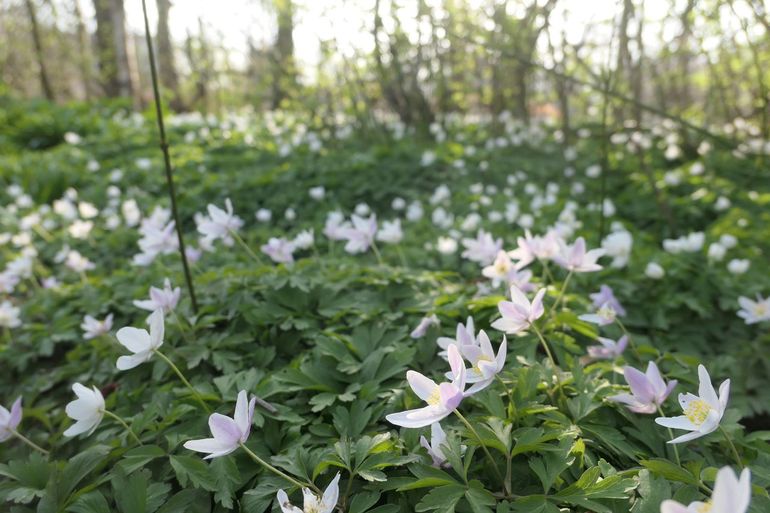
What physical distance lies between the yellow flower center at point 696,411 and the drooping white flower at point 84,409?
57.6 inches

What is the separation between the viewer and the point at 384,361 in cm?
188

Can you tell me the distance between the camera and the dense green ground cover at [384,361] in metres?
1.39

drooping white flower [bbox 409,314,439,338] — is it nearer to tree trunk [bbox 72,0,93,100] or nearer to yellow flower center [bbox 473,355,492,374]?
yellow flower center [bbox 473,355,492,374]

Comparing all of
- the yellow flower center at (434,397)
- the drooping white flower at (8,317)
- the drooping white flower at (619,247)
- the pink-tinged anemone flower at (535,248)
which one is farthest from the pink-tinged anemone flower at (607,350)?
the drooping white flower at (8,317)

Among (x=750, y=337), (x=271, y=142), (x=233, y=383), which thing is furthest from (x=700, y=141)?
(x=233, y=383)

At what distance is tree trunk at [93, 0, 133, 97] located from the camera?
36.2ft

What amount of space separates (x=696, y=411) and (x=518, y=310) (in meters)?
0.46

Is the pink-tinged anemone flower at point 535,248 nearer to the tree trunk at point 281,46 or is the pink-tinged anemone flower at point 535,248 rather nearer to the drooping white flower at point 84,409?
the drooping white flower at point 84,409

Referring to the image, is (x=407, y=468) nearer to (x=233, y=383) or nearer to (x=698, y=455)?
(x=233, y=383)

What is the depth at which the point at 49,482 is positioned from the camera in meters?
1.51

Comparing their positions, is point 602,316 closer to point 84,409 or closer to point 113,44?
point 84,409

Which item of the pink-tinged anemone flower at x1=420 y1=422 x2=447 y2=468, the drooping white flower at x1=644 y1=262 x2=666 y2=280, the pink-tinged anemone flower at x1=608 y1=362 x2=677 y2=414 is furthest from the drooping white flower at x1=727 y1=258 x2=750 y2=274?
the pink-tinged anemone flower at x1=420 y1=422 x2=447 y2=468

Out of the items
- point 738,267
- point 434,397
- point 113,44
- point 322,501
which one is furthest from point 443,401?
point 113,44

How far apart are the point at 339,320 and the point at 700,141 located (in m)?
4.99
